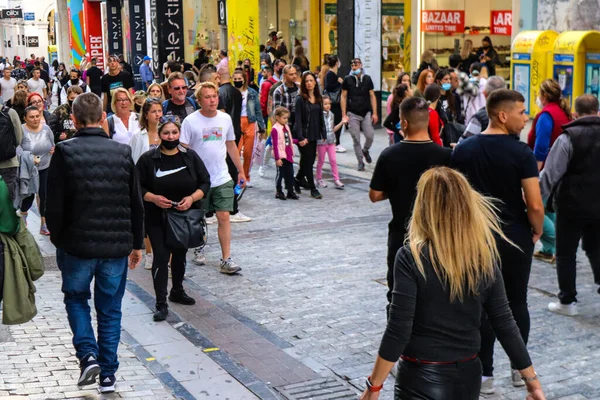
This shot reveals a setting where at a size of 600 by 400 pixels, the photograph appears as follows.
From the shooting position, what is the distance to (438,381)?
405 cm

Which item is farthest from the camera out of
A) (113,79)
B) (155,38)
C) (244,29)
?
(155,38)

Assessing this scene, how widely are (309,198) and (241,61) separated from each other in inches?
327

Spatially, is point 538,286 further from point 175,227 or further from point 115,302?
point 115,302

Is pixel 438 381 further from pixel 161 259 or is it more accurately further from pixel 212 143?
pixel 212 143

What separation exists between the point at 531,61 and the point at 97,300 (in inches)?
526

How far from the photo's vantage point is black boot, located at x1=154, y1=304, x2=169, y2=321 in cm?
831

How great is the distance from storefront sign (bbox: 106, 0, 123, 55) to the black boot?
34.9 m

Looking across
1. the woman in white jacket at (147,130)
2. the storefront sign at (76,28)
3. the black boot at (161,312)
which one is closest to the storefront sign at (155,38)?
the woman in white jacket at (147,130)

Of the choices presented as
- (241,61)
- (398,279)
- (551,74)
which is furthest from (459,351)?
(241,61)

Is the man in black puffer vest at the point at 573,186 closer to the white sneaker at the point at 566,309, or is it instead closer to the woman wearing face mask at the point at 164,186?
the white sneaker at the point at 566,309

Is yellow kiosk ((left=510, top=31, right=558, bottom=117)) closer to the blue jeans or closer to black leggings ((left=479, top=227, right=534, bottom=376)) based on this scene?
black leggings ((left=479, top=227, right=534, bottom=376))

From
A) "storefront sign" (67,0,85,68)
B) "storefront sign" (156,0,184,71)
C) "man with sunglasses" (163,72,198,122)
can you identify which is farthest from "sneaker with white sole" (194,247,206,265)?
"storefront sign" (67,0,85,68)

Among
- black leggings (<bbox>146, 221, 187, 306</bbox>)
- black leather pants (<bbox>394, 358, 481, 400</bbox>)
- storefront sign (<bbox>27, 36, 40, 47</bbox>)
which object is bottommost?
black leggings (<bbox>146, 221, 187, 306</bbox>)

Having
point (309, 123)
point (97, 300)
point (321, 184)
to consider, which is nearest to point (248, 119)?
point (309, 123)
